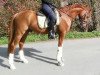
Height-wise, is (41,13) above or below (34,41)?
above

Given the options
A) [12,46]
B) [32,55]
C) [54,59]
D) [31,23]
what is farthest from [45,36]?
[12,46]

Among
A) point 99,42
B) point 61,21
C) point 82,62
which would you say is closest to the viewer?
point 61,21

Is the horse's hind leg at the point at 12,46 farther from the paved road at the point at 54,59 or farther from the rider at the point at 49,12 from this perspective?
the rider at the point at 49,12

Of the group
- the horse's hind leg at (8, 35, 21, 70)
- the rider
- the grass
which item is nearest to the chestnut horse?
the horse's hind leg at (8, 35, 21, 70)

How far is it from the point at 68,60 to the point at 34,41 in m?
3.87

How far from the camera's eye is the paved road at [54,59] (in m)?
9.65

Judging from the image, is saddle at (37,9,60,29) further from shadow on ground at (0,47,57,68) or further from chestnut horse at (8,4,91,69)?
shadow on ground at (0,47,57,68)

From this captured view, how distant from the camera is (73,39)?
15281 millimetres

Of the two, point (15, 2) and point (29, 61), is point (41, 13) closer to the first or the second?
point (29, 61)

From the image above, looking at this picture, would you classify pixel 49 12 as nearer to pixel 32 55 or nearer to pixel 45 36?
pixel 32 55

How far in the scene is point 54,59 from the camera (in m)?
11.1

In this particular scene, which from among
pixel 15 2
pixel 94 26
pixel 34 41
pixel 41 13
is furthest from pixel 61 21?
pixel 94 26

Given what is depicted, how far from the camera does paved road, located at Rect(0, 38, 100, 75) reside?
380 inches

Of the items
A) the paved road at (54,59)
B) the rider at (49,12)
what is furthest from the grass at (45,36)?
the rider at (49,12)
